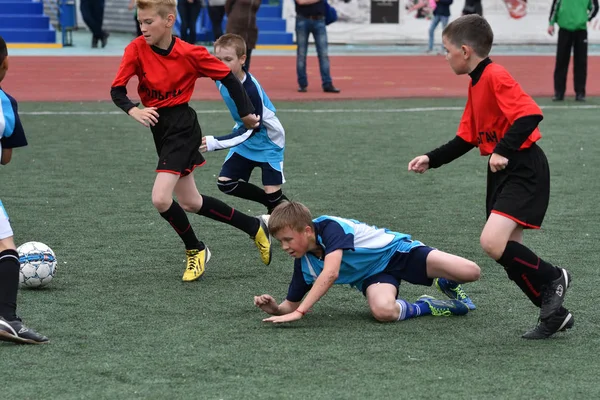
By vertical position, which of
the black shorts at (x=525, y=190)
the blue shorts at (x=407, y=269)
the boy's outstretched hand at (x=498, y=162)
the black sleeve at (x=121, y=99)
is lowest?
the blue shorts at (x=407, y=269)

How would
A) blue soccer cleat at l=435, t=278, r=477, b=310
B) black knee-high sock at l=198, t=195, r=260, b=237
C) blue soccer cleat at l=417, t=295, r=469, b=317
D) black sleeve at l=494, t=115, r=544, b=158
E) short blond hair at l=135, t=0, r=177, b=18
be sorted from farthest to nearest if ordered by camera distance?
black knee-high sock at l=198, t=195, r=260, b=237 → short blond hair at l=135, t=0, r=177, b=18 → blue soccer cleat at l=435, t=278, r=477, b=310 → blue soccer cleat at l=417, t=295, r=469, b=317 → black sleeve at l=494, t=115, r=544, b=158

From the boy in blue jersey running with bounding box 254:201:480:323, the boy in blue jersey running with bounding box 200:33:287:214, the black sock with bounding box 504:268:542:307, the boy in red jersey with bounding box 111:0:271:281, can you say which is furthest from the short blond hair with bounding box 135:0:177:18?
the black sock with bounding box 504:268:542:307

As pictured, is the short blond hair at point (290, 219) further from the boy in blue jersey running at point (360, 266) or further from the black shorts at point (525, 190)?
the black shorts at point (525, 190)

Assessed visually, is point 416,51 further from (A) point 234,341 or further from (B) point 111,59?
(A) point 234,341

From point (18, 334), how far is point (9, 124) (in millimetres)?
995

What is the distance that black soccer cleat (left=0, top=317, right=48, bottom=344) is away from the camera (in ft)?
14.9

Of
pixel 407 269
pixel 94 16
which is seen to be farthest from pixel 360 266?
pixel 94 16

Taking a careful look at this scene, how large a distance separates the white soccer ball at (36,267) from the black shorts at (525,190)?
8.30 ft

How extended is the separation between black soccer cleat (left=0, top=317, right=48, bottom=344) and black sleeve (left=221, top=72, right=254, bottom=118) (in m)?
2.01

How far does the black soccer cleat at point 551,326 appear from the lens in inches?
186

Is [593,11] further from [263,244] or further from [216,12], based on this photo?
[263,244]

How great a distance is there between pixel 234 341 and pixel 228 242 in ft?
7.87

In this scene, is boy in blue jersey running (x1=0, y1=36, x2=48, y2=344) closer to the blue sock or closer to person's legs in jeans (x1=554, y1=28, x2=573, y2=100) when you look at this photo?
the blue sock

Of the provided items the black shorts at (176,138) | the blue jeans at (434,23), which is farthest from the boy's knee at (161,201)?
the blue jeans at (434,23)
